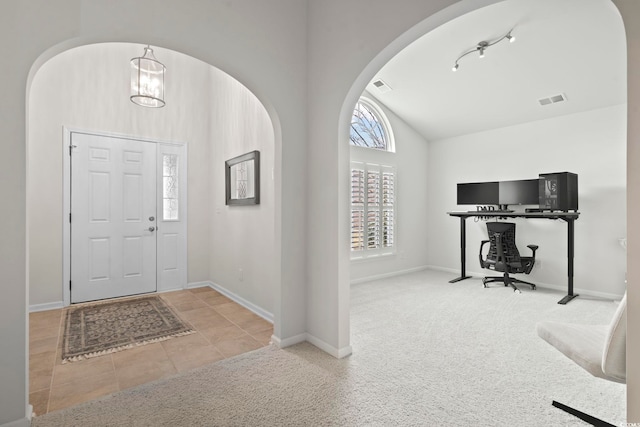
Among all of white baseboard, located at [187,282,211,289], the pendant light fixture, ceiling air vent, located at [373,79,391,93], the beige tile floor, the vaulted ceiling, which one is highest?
ceiling air vent, located at [373,79,391,93]

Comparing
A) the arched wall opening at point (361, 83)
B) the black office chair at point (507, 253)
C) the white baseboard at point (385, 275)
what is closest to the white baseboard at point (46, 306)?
the arched wall opening at point (361, 83)

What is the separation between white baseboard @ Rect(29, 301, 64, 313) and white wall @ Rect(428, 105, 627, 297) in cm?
591

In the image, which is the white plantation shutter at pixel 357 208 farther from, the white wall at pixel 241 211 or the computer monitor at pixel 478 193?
the white wall at pixel 241 211

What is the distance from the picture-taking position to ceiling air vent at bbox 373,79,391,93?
15.5 feet

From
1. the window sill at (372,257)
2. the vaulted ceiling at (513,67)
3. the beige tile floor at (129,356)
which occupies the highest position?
the vaulted ceiling at (513,67)

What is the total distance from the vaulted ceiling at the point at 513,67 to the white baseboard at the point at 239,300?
140 inches

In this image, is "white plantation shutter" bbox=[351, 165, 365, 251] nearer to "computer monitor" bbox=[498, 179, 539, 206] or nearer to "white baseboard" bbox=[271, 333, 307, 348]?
"computer monitor" bbox=[498, 179, 539, 206]

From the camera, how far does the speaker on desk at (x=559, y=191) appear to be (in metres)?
4.00

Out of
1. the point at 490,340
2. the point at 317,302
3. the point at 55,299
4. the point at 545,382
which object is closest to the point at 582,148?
the point at 490,340

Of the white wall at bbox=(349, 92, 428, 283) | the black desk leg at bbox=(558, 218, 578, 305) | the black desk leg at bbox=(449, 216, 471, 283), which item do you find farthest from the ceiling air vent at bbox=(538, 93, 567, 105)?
the white wall at bbox=(349, 92, 428, 283)

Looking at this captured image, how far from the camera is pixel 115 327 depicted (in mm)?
3178

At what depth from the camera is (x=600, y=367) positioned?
141 cm

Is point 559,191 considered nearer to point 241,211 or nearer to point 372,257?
point 372,257

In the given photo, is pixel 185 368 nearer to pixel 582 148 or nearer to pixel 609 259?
pixel 609 259
